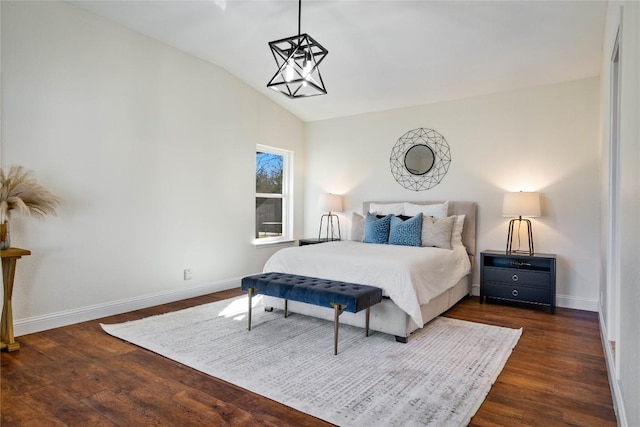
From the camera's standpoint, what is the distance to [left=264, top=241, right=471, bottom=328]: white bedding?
10.1 feet

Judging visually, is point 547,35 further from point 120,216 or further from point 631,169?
point 120,216

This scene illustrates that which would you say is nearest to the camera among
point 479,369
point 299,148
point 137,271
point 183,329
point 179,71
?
point 479,369

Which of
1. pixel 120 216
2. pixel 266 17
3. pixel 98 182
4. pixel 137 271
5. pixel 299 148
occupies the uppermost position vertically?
pixel 266 17

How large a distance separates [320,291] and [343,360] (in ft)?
1.71

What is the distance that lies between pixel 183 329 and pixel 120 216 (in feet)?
4.47

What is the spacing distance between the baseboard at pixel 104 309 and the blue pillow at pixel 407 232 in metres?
2.26

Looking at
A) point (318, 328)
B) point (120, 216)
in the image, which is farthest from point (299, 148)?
point (318, 328)

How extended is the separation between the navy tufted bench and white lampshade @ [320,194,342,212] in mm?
2246

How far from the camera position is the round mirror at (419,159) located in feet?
16.8

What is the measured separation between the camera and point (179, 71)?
4.37 m

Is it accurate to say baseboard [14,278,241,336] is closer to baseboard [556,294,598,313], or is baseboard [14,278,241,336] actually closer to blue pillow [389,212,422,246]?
blue pillow [389,212,422,246]

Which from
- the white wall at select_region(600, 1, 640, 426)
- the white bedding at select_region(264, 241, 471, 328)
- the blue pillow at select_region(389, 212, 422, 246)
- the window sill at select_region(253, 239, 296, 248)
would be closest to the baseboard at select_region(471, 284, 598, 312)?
the white bedding at select_region(264, 241, 471, 328)

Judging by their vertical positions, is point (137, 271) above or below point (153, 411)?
above

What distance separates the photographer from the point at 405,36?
3738mm
